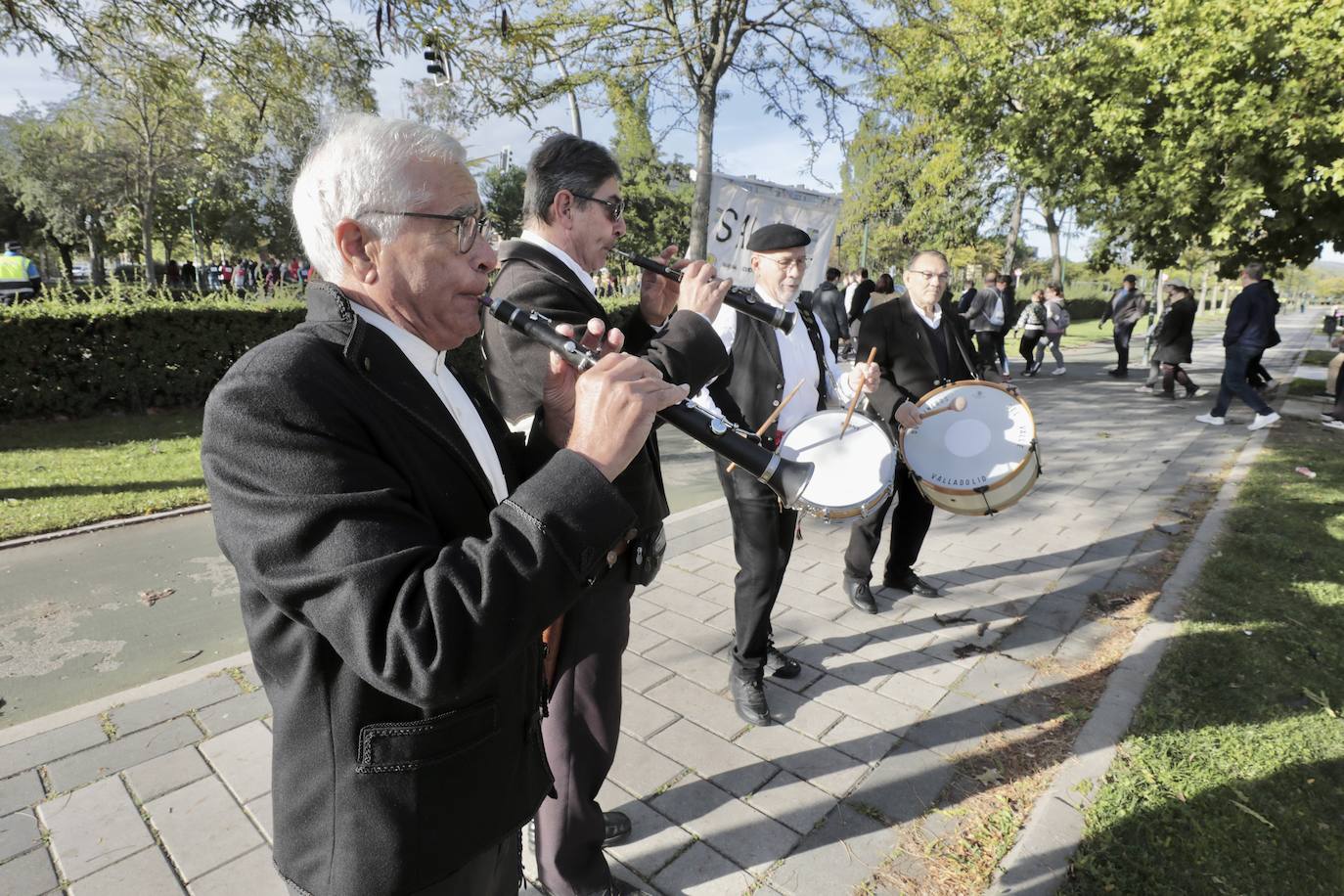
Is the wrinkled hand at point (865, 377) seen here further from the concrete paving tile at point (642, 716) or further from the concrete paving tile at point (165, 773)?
the concrete paving tile at point (165, 773)

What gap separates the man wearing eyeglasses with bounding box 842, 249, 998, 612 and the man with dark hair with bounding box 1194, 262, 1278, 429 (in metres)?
7.75

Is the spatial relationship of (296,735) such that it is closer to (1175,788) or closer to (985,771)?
(985,771)

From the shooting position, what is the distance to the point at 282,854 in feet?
4.16

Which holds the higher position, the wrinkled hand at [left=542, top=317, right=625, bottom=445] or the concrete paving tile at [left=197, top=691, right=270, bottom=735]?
the wrinkled hand at [left=542, top=317, right=625, bottom=445]

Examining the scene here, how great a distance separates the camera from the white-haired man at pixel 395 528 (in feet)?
3.24

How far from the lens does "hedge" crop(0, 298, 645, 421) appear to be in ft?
25.3

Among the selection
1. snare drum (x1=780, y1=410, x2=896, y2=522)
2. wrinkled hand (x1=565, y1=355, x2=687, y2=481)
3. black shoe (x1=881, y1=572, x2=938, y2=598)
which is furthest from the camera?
black shoe (x1=881, y1=572, x2=938, y2=598)

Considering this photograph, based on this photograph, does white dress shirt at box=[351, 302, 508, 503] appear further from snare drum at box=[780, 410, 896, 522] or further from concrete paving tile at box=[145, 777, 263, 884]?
concrete paving tile at box=[145, 777, 263, 884]

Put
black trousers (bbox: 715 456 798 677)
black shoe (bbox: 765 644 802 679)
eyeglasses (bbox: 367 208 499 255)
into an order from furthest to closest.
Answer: black shoe (bbox: 765 644 802 679), black trousers (bbox: 715 456 798 677), eyeglasses (bbox: 367 208 499 255)

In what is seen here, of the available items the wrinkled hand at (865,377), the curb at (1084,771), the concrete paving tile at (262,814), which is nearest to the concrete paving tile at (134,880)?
the concrete paving tile at (262,814)

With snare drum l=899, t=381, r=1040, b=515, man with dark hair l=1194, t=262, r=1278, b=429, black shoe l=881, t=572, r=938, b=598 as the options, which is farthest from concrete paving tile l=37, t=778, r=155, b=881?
man with dark hair l=1194, t=262, r=1278, b=429

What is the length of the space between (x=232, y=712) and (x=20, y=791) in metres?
0.70

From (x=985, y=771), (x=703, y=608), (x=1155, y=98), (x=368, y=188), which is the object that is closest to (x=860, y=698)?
(x=985, y=771)

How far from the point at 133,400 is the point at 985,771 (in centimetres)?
969
